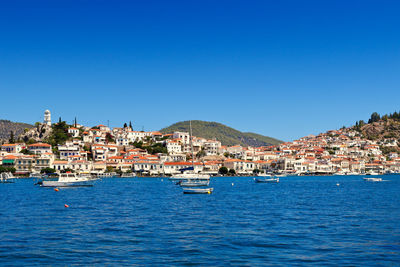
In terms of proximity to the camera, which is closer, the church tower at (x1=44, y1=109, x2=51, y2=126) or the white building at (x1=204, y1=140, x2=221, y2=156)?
the church tower at (x1=44, y1=109, x2=51, y2=126)

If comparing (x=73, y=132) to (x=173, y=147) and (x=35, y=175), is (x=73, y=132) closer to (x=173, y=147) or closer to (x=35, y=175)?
(x=173, y=147)

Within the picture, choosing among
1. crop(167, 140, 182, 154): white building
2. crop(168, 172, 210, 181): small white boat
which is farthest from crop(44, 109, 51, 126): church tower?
crop(168, 172, 210, 181): small white boat

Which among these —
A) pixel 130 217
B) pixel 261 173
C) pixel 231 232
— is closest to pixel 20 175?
pixel 261 173

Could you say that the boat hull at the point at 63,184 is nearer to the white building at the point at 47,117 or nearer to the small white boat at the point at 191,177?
the small white boat at the point at 191,177

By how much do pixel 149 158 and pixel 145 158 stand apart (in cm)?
129

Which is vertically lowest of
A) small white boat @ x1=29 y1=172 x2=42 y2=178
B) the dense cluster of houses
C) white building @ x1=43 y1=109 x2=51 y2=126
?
small white boat @ x1=29 y1=172 x2=42 y2=178

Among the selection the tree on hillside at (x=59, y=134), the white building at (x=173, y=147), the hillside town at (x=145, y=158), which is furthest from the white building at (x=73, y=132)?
the white building at (x=173, y=147)

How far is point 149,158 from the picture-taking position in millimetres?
137750

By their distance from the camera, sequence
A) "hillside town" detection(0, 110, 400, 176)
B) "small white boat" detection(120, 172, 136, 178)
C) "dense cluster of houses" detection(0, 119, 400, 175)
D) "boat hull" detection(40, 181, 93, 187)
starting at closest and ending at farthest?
1. "boat hull" detection(40, 181, 93, 187)
2. "small white boat" detection(120, 172, 136, 178)
3. "hillside town" detection(0, 110, 400, 176)
4. "dense cluster of houses" detection(0, 119, 400, 175)

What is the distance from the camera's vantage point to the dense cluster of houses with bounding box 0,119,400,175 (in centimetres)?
12888

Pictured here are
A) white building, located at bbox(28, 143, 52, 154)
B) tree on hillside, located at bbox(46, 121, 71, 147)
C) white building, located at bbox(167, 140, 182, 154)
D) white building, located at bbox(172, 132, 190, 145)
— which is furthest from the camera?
white building, located at bbox(172, 132, 190, 145)

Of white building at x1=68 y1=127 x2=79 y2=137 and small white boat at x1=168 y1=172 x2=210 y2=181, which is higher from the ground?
white building at x1=68 y1=127 x2=79 y2=137

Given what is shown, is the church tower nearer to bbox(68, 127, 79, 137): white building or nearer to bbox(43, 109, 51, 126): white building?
bbox(43, 109, 51, 126): white building

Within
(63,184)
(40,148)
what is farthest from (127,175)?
(63,184)
